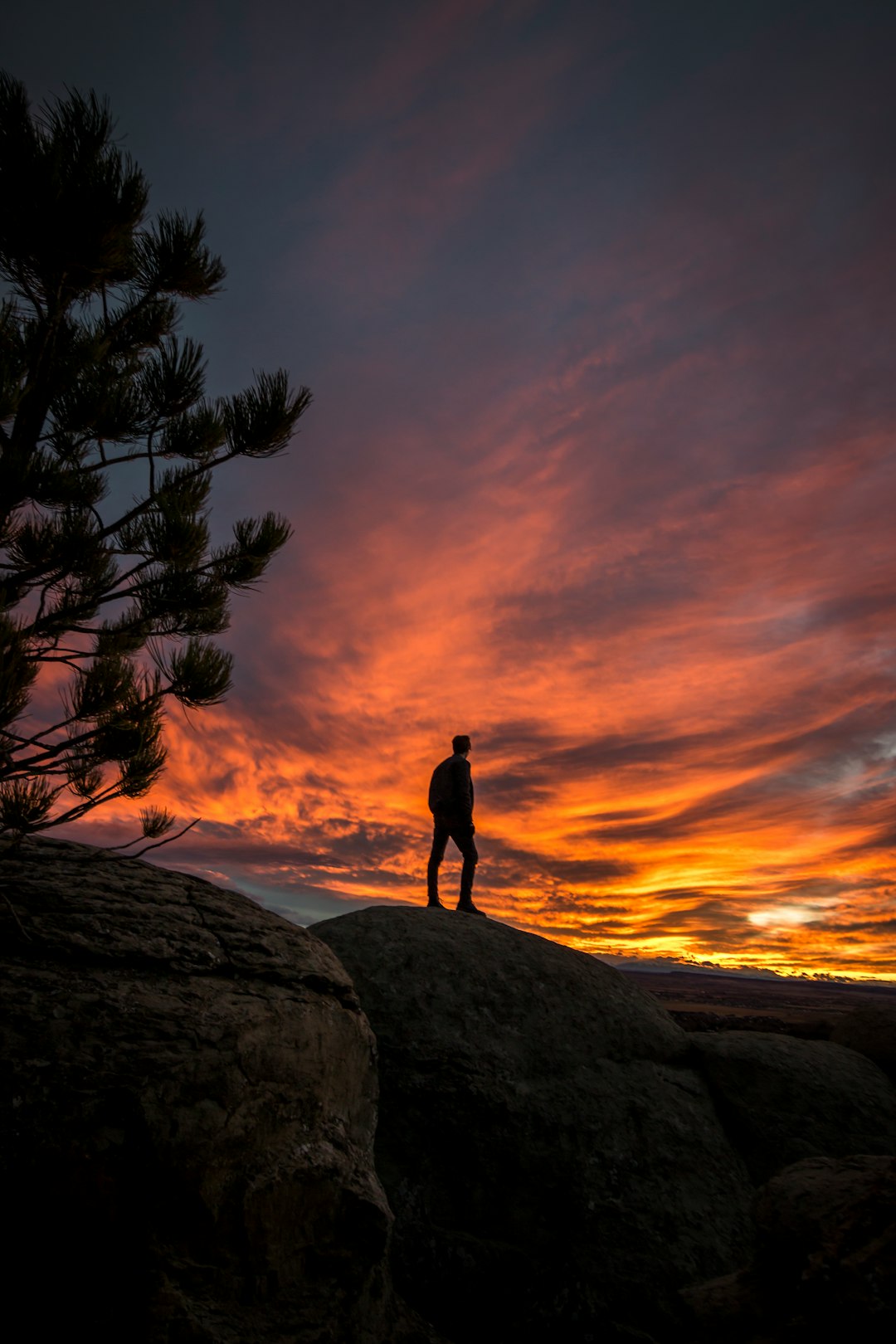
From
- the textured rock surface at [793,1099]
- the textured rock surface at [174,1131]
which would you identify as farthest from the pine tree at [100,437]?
the textured rock surface at [793,1099]

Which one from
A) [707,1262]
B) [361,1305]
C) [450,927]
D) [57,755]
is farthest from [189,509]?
[707,1262]

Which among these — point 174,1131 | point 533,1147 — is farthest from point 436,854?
point 174,1131

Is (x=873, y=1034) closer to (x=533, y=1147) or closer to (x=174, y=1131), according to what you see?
(x=533, y=1147)

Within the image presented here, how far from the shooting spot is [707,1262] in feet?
21.6

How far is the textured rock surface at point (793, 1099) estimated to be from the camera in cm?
785

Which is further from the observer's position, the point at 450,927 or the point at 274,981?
the point at 450,927

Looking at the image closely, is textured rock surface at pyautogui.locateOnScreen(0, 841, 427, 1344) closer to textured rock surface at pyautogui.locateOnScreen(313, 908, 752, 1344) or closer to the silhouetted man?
textured rock surface at pyautogui.locateOnScreen(313, 908, 752, 1344)

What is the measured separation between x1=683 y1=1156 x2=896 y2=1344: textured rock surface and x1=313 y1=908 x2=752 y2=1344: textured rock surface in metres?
1.89

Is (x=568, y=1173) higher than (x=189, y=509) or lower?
lower

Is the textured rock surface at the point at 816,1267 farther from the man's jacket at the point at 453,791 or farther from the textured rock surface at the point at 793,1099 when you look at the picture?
the man's jacket at the point at 453,791

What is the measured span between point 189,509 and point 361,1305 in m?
7.68

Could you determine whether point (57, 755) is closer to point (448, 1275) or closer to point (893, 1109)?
point (448, 1275)

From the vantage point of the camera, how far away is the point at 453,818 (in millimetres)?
11711

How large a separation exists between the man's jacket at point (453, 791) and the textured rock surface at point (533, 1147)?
299cm
